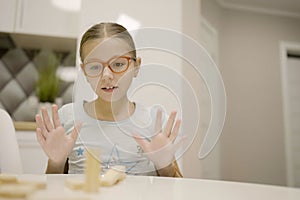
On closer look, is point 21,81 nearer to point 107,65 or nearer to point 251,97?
point 107,65

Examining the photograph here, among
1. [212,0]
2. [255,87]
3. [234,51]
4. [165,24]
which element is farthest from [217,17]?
[165,24]

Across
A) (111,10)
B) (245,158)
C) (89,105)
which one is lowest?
(245,158)

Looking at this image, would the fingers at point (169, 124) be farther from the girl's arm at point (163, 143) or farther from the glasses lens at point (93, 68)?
the glasses lens at point (93, 68)

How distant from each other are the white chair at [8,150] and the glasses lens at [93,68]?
0.28m

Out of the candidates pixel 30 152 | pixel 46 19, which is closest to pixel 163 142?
pixel 30 152

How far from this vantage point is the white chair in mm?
812

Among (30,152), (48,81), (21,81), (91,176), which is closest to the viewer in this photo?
(91,176)

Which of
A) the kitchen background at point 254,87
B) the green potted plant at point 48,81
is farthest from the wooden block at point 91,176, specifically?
the kitchen background at point 254,87

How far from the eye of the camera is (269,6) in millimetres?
3602

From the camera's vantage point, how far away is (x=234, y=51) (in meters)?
3.51

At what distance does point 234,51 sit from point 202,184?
10.3 feet

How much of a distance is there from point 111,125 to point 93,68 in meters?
0.19

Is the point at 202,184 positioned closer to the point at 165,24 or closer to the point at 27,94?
the point at 165,24

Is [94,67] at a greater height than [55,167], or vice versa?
[94,67]
